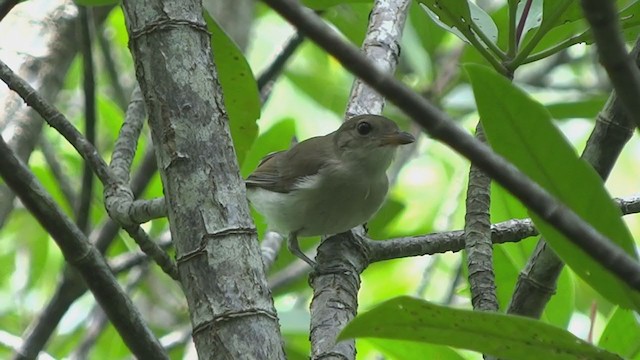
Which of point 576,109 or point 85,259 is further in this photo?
point 576,109

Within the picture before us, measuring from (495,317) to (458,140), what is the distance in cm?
47

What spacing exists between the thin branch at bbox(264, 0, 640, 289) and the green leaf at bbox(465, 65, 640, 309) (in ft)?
1.33

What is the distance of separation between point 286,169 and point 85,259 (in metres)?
2.30

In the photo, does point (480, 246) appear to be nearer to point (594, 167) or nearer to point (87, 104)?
point (594, 167)

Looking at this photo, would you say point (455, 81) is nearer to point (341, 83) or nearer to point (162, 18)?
point (341, 83)

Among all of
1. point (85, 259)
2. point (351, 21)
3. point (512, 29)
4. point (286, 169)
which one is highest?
point (351, 21)

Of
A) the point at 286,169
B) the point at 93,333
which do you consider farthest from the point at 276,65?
the point at 93,333

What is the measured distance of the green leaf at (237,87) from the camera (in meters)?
3.09

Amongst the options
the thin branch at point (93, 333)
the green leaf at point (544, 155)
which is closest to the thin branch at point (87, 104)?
the thin branch at point (93, 333)

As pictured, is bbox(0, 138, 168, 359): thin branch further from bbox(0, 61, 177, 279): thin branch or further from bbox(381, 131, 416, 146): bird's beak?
bbox(381, 131, 416, 146): bird's beak

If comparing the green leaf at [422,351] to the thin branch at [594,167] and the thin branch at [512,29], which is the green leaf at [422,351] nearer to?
the thin branch at [594,167]

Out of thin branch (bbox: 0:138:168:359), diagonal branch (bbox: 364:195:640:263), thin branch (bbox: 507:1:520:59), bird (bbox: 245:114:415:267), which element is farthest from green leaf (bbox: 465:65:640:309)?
bird (bbox: 245:114:415:267)

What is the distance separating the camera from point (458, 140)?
3.68 ft

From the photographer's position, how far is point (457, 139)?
1.12 metres
